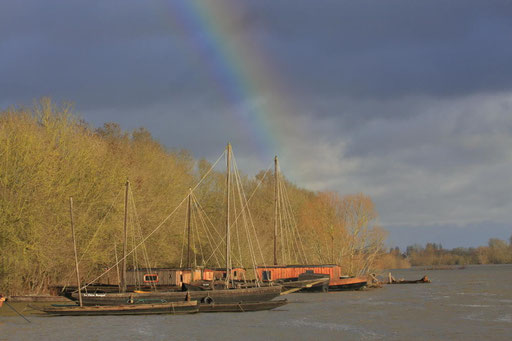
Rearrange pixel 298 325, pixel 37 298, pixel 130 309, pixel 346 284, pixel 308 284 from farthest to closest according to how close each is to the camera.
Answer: pixel 346 284 < pixel 308 284 < pixel 37 298 < pixel 130 309 < pixel 298 325

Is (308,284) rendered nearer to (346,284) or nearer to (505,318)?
(346,284)

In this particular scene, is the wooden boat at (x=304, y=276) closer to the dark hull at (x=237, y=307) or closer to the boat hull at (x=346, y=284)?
the boat hull at (x=346, y=284)

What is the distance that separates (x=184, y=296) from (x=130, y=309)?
4942 millimetres

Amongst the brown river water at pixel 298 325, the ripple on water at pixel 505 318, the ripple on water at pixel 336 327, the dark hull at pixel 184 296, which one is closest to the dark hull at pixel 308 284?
the brown river water at pixel 298 325

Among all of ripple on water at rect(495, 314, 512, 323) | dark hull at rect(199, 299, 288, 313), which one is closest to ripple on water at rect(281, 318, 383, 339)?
dark hull at rect(199, 299, 288, 313)

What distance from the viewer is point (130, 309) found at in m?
52.2

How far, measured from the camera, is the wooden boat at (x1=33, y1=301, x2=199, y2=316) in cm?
5088

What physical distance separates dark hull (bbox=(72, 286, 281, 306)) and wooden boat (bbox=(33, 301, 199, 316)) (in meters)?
1.10

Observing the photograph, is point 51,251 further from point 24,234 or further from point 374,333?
point 374,333

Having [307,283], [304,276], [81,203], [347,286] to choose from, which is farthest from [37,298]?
[347,286]

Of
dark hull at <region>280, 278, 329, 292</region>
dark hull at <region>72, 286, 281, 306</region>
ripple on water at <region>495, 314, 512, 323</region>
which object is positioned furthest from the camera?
dark hull at <region>280, 278, 329, 292</region>

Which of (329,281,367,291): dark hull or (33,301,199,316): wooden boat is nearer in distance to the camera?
(33,301,199,316): wooden boat

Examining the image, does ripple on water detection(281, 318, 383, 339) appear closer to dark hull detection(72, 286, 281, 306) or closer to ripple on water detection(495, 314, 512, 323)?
dark hull detection(72, 286, 281, 306)

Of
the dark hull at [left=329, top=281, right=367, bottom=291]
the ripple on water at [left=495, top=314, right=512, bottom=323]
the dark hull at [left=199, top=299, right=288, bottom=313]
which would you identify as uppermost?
the dark hull at [left=329, top=281, right=367, bottom=291]
